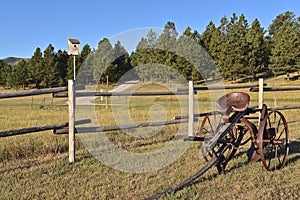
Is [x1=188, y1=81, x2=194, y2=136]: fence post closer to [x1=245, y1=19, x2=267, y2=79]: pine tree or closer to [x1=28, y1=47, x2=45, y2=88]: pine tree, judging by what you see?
Result: [x1=245, y1=19, x2=267, y2=79]: pine tree

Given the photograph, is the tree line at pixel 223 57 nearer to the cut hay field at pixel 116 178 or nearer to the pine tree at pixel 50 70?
the pine tree at pixel 50 70

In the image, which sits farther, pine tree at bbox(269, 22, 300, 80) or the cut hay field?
pine tree at bbox(269, 22, 300, 80)

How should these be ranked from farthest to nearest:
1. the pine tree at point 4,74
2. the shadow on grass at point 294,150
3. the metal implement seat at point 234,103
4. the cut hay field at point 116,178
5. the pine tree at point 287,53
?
the pine tree at point 4,74, the pine tree at point 287,53, the shadow on grass at point 294,150, the metal implement seat at point 234,103, the cut hay field at point 116,178

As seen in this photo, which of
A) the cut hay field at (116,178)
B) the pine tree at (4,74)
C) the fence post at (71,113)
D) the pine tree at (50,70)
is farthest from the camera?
the pine tree at (4,74)

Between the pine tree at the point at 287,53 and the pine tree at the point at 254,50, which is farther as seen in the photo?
the pine tree at the point at 254,50

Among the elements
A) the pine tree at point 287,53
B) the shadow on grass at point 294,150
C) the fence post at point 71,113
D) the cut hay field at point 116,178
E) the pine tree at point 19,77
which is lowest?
the cut hay field at point 116,178

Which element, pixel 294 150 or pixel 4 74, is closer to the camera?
pixel 294 150

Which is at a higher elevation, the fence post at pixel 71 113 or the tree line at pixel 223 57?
the tree line at pixel 223 57

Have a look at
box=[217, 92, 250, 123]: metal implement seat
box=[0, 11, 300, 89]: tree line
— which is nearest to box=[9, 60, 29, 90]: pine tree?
box=[0, 11, 300, 89]: tree line

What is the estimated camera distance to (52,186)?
4234mm

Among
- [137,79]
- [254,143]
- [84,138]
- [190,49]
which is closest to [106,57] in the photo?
[137,79]

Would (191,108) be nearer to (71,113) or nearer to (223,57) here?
(71,113)

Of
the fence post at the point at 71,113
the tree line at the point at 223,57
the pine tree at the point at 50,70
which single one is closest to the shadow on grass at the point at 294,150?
the fence post at the point at 71,113

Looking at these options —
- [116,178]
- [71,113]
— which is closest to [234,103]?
[116,178]
